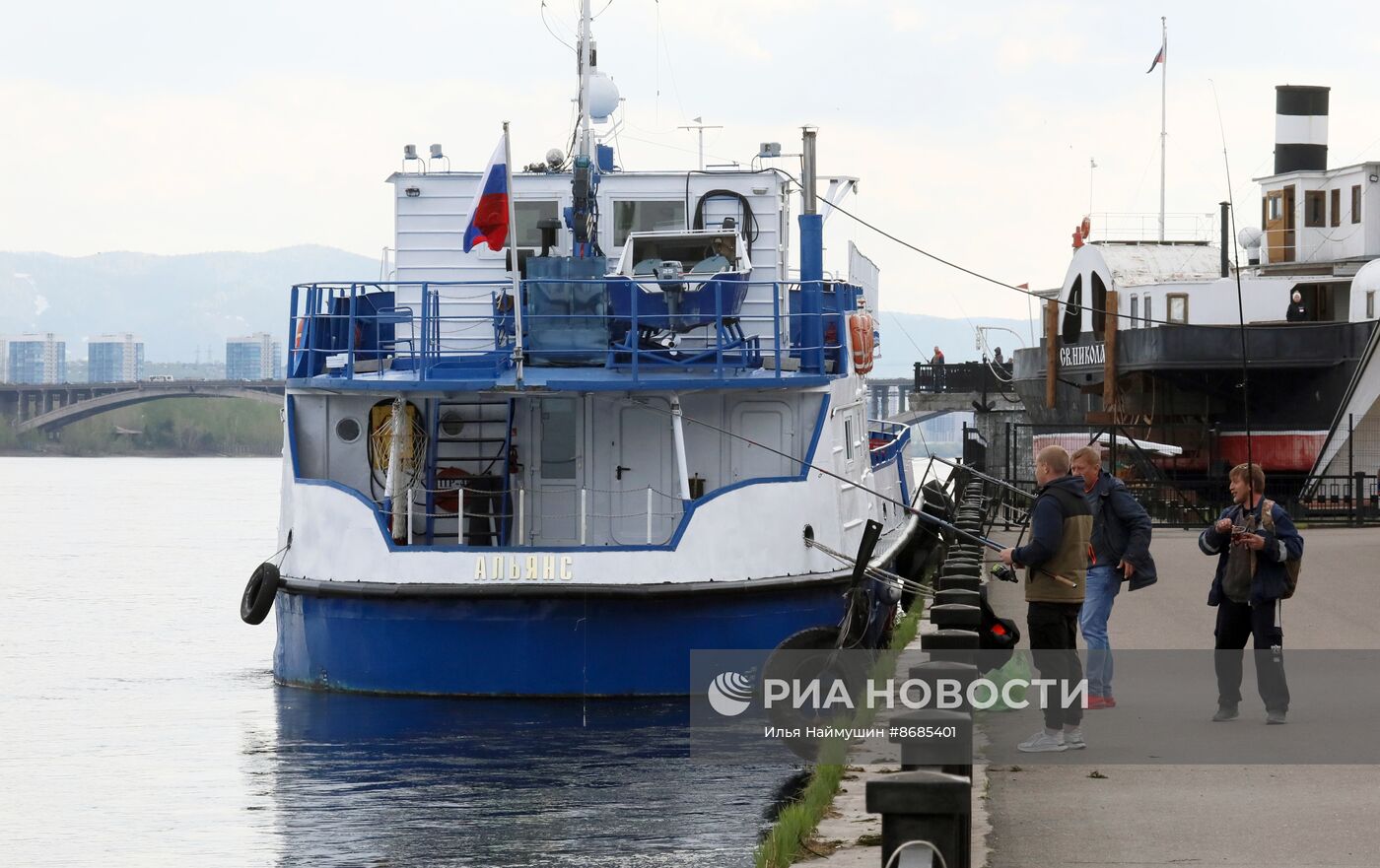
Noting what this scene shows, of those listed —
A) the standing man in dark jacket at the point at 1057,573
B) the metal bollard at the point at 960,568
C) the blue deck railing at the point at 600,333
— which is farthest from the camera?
the blue deck railing at the point at 600,333

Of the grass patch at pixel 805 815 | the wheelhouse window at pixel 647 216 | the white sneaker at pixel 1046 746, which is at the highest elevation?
the wheelhouse window at pixel 647 216

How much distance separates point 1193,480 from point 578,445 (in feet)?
65.7

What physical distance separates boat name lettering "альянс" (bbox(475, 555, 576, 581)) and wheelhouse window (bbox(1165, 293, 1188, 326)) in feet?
98.9

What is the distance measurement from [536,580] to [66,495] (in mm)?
76054

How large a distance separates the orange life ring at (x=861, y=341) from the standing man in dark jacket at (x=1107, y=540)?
24.6 ft

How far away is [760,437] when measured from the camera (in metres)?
16.5

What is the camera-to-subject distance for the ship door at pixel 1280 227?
45062 millimetres

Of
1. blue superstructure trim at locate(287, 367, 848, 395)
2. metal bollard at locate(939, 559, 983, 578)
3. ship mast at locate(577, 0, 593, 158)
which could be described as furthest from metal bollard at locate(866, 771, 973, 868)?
ship mast at locate(577, 0, 593, 158)

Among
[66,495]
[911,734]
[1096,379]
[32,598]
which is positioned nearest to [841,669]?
[911,734]

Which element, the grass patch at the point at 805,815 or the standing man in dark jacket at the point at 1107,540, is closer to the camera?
the grass patch at the point at 805,815

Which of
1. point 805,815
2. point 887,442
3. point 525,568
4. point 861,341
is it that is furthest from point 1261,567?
point 887,442

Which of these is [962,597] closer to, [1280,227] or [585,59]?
[585,59]

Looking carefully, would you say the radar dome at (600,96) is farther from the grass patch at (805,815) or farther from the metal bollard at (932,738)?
the metal bollard at (932,738)

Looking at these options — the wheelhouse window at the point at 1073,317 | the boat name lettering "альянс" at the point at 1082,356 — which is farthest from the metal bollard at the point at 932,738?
the wheelhouse window at the point at 1073,317
